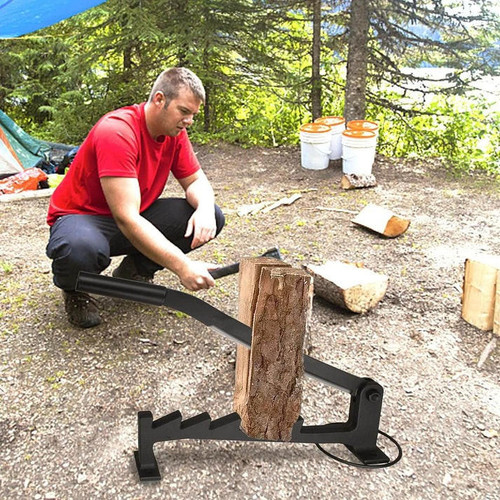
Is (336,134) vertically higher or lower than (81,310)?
higher

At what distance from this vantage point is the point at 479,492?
1875 millimetres

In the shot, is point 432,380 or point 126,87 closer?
point 432,380

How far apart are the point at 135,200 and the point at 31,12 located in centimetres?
326

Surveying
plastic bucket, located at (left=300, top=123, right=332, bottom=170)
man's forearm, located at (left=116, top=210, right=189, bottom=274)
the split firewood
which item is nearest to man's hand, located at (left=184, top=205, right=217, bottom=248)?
man's forearm, located at (left=116, top=210, right=189, bottom=274)

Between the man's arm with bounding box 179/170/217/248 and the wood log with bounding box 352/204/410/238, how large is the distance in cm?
161

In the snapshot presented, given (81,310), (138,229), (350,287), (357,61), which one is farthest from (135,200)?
(357,61)

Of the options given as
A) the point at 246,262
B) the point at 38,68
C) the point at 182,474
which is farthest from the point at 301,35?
the point at 182,474

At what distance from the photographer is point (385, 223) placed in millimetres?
3986

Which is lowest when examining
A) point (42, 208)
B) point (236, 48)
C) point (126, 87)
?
point (42, 208)

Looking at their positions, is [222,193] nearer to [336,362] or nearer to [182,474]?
[336,362]

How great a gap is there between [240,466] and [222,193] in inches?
140

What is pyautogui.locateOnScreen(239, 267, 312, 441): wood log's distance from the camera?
170 cm

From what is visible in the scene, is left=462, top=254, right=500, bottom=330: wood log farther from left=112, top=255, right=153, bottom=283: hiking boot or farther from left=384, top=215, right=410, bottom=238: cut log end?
left=112, top=255, right=153, bottom=283: hiking boot

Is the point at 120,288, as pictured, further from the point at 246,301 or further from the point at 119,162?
the point at 119,162
